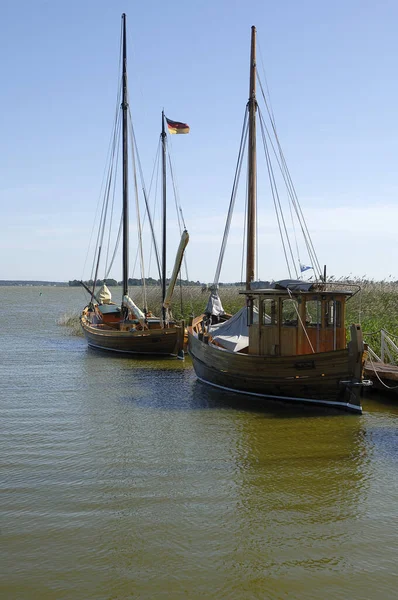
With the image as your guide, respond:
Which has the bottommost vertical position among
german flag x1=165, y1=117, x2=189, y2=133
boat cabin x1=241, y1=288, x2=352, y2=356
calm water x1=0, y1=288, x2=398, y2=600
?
calm water x1=0, y1=288, x2=398, y2=600

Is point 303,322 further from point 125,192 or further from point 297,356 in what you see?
point 125,192

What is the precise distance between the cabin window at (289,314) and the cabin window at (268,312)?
0.20 metres

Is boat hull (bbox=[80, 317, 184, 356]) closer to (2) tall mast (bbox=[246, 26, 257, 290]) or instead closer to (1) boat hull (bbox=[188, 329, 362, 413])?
(2) tall mast (bbox=[246, 26, 257, 290])

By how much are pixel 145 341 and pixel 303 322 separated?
38.3 feet

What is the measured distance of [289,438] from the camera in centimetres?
1248

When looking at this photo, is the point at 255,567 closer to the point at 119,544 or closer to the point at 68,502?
the point at 119,544

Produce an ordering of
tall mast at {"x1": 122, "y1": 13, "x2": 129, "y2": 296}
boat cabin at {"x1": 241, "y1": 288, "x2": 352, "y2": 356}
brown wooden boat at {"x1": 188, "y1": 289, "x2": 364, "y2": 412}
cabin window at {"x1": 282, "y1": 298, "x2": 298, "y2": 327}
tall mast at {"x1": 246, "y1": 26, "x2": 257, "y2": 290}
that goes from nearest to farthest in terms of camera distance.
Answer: brown wooden boat at {"x1": 188, "y1": 289, "x2": 364, "y2": 412}
boat cabin at {"x1": 241, "y1": 288, "x2": 352, "y2": 356}
cabin window at {"x1": 282, "y1": 298, "x2": 298, "y2": 327}
tall mast at {"x1": 246, "y1": 26, "x2": 257, "y2": 290}
tall mast at {"x1": 122, "y1": 13, "x2": 129, "y2": 296}

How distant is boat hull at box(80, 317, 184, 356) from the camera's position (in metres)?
25.9

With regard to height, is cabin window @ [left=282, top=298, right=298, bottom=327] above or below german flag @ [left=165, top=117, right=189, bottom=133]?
below

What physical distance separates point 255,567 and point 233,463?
12.6 ft

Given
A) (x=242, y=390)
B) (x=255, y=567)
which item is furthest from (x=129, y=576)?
(x=242, y=390)

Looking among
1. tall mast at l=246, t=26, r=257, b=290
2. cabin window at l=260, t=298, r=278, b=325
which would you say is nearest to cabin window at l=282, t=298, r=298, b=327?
cabin window at l=260, t=298, r=278, b=325

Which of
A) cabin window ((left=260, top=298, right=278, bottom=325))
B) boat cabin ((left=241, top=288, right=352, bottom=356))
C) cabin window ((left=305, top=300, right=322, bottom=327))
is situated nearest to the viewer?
boat cabin ((left=241, top=288, right=352, bottom=356))

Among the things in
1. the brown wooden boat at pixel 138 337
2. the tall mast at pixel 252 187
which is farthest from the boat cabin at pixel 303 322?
the brown wooden boat at pixel 138 337
